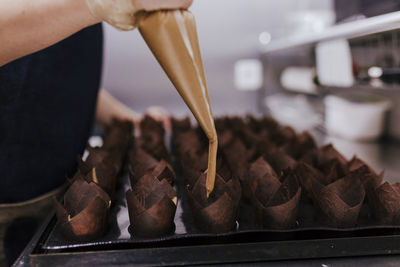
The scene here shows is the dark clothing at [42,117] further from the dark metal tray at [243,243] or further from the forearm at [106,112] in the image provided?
the forearm at [106,112]

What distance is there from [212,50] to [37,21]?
2539mm

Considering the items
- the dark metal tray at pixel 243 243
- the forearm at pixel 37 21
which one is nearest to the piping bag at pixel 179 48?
the forearm at pixel 37 21

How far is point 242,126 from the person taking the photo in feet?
5.99

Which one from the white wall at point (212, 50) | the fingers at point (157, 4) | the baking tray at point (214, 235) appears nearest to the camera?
the fingers at point (157, 4)

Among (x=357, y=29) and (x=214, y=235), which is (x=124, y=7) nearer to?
(x=214, y=235)

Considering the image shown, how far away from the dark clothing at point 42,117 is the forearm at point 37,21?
375 mm

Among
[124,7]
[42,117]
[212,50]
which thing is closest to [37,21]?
[124,7]

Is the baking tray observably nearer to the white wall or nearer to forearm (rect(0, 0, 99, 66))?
forearm (rect(0, 0, 99, 66))

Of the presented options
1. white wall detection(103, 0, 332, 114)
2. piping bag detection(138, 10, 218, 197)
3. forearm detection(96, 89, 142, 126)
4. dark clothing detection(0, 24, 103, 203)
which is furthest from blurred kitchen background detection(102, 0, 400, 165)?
piping bag detection(138, 10, 218, 197)

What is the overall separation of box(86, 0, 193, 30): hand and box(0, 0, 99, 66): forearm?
28 mm

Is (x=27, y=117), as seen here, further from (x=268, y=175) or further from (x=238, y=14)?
(x=238, y=14)

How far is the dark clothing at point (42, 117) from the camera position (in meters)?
1.09

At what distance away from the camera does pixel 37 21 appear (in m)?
0.70

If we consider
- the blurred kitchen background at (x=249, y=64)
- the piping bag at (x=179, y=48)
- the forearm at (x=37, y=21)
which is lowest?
the blurred kitchen background at (x=249, y=64)
